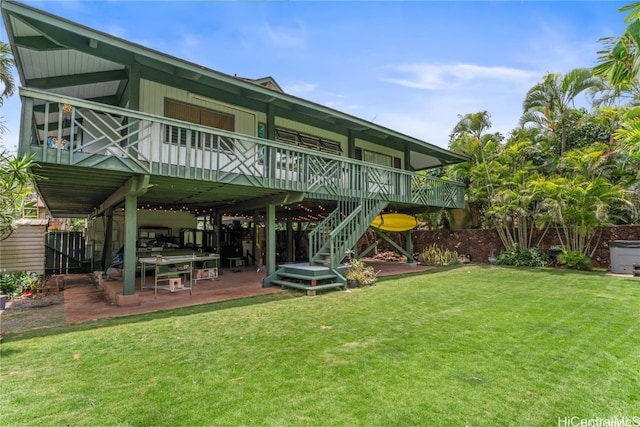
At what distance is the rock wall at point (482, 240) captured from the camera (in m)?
12.1

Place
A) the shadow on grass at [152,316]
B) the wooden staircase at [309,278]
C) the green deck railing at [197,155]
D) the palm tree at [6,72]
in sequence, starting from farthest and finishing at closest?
the palm tree at [6,72]
the wooden staircase at [309,278]
the green deck railing at [197,155]
the shadow on grass at [152,316]

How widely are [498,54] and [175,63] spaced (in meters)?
9.23

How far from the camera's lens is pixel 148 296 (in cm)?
775

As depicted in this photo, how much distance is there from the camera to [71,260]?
12.7m

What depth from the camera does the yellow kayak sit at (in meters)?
12.1

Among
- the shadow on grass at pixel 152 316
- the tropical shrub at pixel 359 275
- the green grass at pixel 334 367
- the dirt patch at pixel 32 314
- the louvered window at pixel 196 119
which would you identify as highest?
the louvered window at pixel 196 119

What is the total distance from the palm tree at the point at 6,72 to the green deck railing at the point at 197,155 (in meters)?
3.15

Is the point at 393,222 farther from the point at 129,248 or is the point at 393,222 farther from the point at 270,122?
the point at 129,248

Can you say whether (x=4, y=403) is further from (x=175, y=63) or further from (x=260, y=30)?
(x=260, y=30)

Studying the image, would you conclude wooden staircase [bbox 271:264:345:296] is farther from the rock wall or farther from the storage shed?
the storage shed

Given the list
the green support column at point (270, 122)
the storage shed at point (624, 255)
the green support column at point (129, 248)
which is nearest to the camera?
the green support column at point (129, 248)

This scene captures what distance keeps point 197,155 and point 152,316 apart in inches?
154

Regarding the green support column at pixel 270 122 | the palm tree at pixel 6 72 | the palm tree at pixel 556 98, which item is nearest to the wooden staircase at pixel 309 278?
the green support column at pixel 270 122

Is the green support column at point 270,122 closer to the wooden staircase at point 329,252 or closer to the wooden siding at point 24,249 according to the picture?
the wooden staircase at point 329,252
